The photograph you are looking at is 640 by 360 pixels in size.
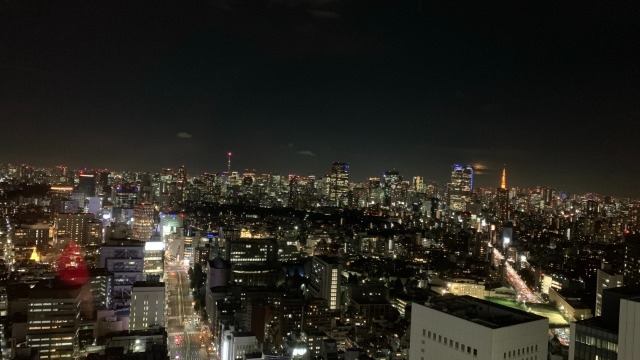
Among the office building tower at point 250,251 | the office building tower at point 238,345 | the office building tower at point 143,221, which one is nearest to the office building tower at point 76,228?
the office building tower at point 143,221

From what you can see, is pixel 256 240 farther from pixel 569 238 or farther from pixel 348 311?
pixel 569 238

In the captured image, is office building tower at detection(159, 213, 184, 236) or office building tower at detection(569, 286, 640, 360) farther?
office building tower at detection(159, 213, 184, 236)

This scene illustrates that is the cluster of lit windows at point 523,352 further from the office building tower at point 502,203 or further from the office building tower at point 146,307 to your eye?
the office building tower at point 502,203

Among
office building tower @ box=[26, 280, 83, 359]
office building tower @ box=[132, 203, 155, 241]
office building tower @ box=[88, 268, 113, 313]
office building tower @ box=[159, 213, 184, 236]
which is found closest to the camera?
office building tower @ box=[26, 280, 83, 359]

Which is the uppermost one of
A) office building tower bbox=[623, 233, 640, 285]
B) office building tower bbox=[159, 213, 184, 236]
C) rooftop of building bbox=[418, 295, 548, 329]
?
rooftop of building bbox=[418, 295, 548, 329]

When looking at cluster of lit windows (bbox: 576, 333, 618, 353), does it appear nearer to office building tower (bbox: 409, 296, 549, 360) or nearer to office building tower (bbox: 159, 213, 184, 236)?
office building tower (bbox: 409, 296, 549, 360)

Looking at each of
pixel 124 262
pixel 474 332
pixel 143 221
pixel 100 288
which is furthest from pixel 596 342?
pixel 143 221

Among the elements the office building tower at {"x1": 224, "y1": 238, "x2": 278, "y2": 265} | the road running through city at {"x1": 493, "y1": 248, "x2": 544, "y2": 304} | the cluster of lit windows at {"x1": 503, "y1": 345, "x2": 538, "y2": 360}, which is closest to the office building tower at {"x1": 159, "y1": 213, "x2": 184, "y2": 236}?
the office building tower at {"x1": 224, "y1": 238, "x2": 278, "y2": 265}
